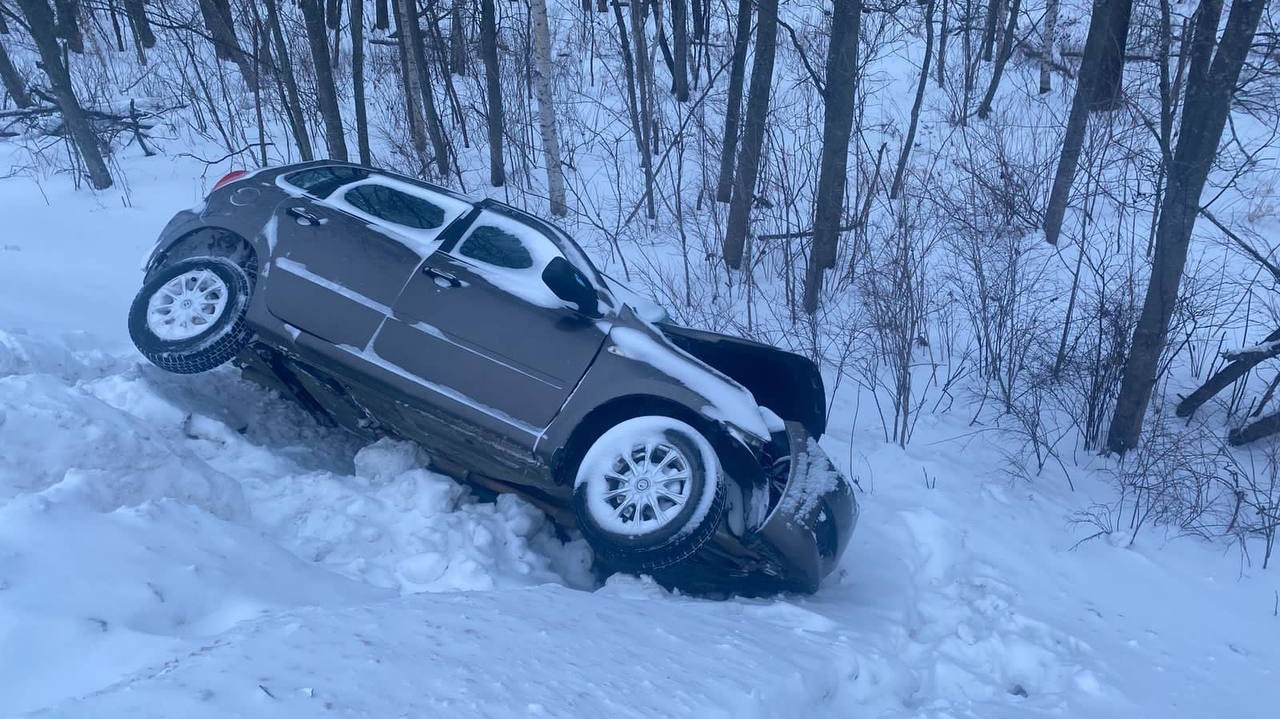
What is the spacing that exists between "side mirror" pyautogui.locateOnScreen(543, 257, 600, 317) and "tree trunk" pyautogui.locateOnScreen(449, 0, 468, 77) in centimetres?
1137

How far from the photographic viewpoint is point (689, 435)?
432 centimetres

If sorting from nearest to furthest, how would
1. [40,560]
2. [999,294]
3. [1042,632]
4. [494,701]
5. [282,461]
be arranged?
[494,701]
[40,560]
[1042,632]
[282,461]
[999,294]

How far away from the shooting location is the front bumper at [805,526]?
4.36 metres

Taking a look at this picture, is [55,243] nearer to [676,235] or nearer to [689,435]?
[676,235]

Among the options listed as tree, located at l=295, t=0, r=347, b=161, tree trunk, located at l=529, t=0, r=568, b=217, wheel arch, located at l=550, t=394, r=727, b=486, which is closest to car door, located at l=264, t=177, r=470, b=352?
wheel arch, located at l=550, t=394, r=727, b=486

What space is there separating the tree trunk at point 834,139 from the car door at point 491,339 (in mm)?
5142

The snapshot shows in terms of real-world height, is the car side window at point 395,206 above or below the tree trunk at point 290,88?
below

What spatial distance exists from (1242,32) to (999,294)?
111 inches

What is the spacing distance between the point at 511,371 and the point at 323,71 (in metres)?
6.64

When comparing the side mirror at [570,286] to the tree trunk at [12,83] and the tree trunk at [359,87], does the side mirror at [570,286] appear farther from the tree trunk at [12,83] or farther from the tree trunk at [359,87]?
the tree trunk at [12,83]

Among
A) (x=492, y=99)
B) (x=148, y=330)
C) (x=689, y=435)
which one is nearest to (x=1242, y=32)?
(x=689, y=435)

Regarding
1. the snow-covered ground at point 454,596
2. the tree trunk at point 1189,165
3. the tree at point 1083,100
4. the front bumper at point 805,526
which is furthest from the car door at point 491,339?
the tree at point 1083,100

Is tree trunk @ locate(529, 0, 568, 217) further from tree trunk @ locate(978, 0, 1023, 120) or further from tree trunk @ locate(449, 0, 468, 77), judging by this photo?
tree trunk @ locate(978, 0, 1023, 120)

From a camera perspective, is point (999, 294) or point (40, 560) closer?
point (40, 560)
